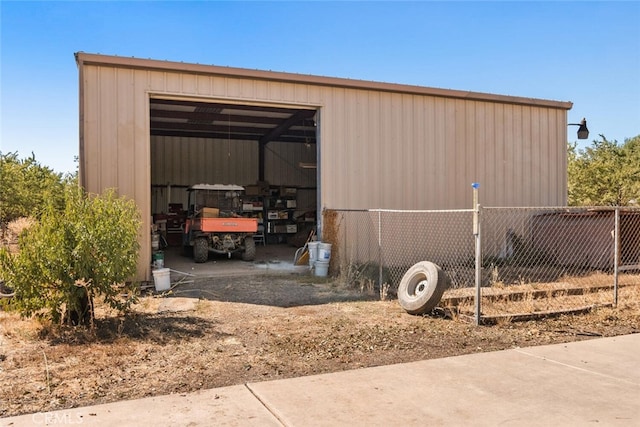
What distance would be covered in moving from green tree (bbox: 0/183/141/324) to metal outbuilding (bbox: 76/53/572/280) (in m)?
Answer: 3.56

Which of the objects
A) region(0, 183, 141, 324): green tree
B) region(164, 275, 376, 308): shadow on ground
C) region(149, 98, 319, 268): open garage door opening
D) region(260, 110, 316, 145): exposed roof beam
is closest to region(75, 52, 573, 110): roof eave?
region(260, 110, 316, 145): exposed roof beam

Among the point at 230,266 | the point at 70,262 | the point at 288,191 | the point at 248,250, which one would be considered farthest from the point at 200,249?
the point at 288,191

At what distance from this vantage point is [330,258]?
11.2m

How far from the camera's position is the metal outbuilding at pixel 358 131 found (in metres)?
9.73

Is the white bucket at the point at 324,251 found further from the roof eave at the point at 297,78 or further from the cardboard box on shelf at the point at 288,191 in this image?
the cardboard box on shelf at the point at 288,191

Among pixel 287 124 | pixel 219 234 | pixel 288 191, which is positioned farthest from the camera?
pixel 288 191

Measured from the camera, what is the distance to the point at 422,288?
749 centimetres

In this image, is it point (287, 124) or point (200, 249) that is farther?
point (287, 124)

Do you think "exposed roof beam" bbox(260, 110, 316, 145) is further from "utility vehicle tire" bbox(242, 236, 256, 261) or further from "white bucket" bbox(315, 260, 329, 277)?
"white bucket" bbox(315, 260, 329, 277)

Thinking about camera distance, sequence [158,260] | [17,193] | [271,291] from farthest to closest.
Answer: [17,193], [158,260], [271,291]

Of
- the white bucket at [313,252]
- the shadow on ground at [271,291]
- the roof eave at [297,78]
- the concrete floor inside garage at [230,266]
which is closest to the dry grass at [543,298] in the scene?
the shadow on ground at [271,291]

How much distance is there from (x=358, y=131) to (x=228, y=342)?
734 cm

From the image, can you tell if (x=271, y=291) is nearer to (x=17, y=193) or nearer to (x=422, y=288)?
(x=422, y=288)

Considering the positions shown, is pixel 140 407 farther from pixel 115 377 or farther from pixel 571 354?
pixel 571 354
